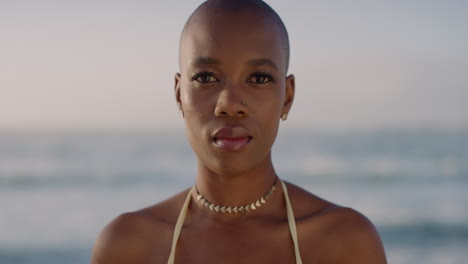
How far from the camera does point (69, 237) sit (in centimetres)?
1053

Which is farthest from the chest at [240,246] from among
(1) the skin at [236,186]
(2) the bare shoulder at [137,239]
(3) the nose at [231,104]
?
(3) the nose at [231,104]

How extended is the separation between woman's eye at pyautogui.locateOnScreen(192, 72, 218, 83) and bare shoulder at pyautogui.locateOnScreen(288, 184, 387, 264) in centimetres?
70

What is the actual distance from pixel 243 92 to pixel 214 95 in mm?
113

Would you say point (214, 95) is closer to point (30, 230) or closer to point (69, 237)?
point (69, 237)

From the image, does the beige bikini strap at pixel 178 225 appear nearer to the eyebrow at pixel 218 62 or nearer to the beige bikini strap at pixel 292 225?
the beige bikini strap at pixel 292 225

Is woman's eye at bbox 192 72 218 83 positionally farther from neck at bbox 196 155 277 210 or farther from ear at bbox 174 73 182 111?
neck at bbox 196 155 277 210

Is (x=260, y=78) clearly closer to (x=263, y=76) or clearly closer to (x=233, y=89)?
(x=263, y=76)

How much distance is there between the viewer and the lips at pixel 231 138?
2547 millimetres

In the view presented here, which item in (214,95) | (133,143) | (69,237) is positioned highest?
(133,143)

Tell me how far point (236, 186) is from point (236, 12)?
70 centimetres

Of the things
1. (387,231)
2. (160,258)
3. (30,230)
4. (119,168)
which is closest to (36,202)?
(30,230)

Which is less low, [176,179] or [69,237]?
[176,179]

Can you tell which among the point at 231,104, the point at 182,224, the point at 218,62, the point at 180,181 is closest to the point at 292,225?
the point at 182,224

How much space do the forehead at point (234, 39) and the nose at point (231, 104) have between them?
0.12m
